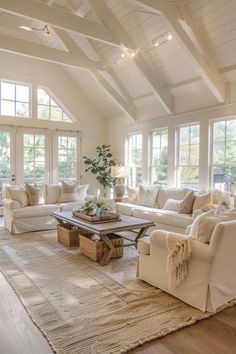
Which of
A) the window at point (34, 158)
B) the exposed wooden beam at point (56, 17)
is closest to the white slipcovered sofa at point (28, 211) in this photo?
the window at point (34, 158)

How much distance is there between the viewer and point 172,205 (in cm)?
527

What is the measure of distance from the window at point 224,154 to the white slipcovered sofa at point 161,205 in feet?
1.83

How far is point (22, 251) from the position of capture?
164 inches

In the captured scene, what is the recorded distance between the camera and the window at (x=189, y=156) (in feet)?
19.0

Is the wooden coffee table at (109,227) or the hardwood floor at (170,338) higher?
the wooden coffee table at (109,227)

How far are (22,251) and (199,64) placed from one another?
402 centimetres

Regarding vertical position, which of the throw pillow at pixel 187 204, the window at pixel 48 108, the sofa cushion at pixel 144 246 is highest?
the window at pixel 48 108

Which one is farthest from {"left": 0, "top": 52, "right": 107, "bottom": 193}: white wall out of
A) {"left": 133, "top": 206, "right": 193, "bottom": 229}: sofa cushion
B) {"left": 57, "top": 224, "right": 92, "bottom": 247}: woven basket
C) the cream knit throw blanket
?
the cream knit throw blanket

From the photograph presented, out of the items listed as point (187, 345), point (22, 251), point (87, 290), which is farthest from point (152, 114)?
point (187, 345)

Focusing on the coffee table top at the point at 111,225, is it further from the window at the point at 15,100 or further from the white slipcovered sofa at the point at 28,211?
the window at the point at 15,100

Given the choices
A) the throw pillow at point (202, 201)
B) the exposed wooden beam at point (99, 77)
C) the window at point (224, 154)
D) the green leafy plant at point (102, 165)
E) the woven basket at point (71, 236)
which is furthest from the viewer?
the green leafy plant at point (102, 165)

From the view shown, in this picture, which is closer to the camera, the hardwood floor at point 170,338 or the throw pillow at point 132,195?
the hardwood floor at point 170,338

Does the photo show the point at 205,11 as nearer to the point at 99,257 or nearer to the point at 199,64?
the point at 199,64

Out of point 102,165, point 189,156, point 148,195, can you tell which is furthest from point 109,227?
point 102,165
